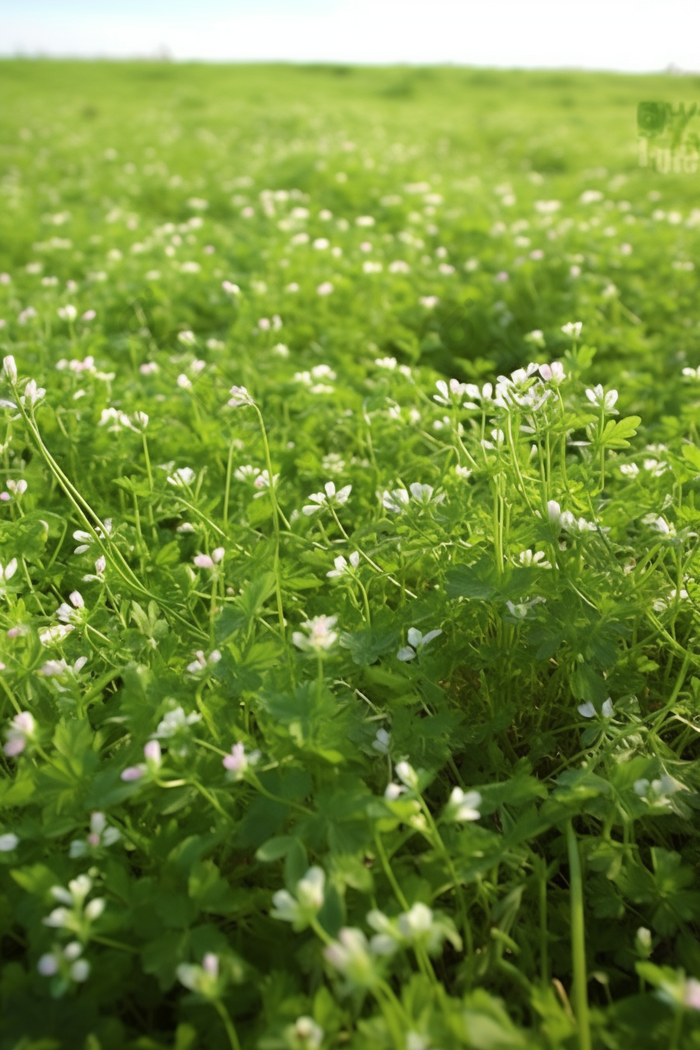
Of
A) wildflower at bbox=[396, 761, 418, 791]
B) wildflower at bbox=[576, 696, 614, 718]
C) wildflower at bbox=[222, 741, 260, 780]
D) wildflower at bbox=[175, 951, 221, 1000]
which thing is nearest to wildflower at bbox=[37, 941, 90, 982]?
wildflower at bbox=[175, 951, 221, 1000]

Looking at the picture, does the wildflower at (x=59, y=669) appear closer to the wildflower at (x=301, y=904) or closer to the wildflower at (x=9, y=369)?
the wildflower at (x=9, y=369)

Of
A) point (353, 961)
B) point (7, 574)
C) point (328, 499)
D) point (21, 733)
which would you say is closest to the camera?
point (353, 961)

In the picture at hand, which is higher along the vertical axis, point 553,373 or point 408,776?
point 553,373

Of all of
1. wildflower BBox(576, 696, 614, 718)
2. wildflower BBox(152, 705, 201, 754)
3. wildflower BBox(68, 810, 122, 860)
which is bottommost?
wildflower BBox(68, 810, 122, 860)

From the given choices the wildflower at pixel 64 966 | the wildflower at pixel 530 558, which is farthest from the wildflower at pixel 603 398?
the wildflower at pixel 64 966

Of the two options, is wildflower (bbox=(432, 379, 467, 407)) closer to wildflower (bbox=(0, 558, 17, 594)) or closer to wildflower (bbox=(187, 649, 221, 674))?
wildflower (bbox=(187, 649, 221, 674))

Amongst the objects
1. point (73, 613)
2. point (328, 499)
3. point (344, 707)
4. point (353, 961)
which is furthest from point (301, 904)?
point (328, 499)

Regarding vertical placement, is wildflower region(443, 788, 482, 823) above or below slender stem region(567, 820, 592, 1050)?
above

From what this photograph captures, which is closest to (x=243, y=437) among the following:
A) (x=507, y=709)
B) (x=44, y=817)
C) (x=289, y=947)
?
(x=507, y=709)

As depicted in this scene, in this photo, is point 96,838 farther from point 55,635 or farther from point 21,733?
point 55,635
